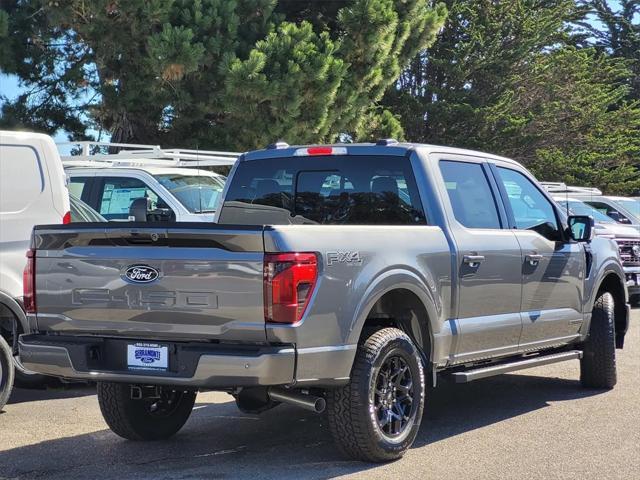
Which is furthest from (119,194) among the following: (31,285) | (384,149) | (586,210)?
(586,210)

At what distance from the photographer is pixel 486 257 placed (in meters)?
6.64

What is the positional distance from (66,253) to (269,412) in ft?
8.46

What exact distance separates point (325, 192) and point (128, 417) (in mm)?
2070

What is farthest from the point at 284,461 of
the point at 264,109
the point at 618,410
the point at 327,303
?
the point at 264,109

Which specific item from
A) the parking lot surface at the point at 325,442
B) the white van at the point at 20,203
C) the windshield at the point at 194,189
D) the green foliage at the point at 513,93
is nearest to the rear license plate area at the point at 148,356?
the parking lot surface at the point at 325,442

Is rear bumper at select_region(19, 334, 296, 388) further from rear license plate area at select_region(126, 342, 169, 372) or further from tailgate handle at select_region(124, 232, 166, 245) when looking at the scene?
tailgate handle at select_region(124, 232, 166, 245)

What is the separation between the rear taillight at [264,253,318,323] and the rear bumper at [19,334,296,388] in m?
0.18

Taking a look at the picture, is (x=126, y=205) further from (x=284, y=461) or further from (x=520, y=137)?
(x=520, y=137)

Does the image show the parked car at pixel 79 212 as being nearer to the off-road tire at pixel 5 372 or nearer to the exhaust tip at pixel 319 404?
the off-road tire at pixel 5 372

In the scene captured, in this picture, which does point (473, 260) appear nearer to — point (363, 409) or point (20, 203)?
point (363, 409)

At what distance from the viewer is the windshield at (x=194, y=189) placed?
1193 centimetres

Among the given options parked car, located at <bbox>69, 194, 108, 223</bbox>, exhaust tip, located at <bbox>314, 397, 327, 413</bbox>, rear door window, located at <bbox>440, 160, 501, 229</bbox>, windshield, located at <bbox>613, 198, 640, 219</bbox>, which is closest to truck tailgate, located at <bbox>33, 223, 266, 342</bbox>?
exhaust tip, located at <bbox>314, 397, 327, 413</bbox>

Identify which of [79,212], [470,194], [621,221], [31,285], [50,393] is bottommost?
[50,393]

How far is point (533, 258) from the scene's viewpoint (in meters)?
7.18
